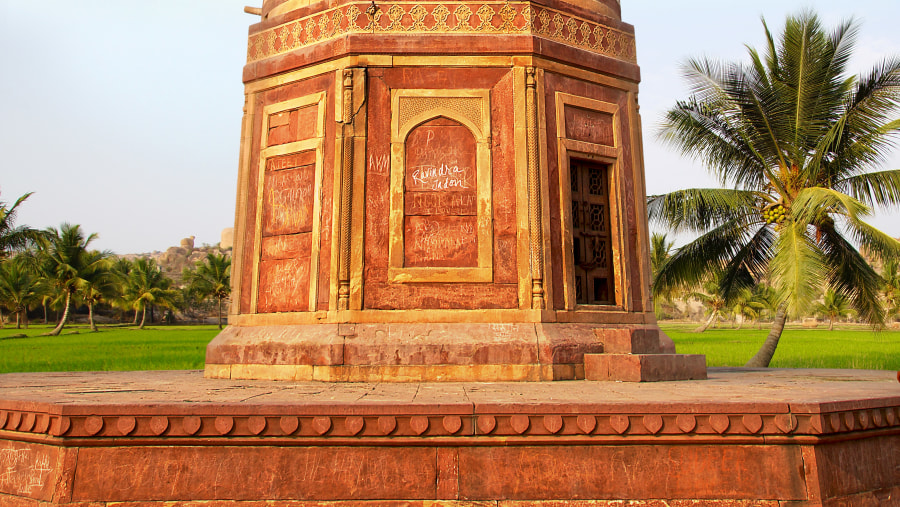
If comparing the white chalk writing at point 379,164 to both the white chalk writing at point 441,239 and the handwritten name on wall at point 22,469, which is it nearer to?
the white chalk writing at point 441,239

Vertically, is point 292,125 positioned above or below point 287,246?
above

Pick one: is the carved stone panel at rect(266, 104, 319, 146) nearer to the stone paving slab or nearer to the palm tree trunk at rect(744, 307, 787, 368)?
the stone paving slab

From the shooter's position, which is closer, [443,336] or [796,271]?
[443,336]

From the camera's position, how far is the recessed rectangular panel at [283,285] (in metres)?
9.02

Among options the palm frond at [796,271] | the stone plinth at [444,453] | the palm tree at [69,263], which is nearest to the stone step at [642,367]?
the stone plinth at [444,453]

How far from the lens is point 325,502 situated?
15.1ft

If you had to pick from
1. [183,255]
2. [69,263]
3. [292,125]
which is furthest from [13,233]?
[183,255]

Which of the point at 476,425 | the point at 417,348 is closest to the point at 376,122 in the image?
the point at 417,348

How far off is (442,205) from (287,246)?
234 centimetres

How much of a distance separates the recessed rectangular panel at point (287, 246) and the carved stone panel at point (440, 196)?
1.50 meters

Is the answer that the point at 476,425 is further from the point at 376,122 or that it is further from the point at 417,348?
the point at 376,122

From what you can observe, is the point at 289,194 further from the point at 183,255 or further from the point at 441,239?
the point at 183,255

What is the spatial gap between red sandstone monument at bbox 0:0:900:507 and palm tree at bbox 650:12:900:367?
23.7 feet

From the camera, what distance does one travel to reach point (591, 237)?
9594mm
